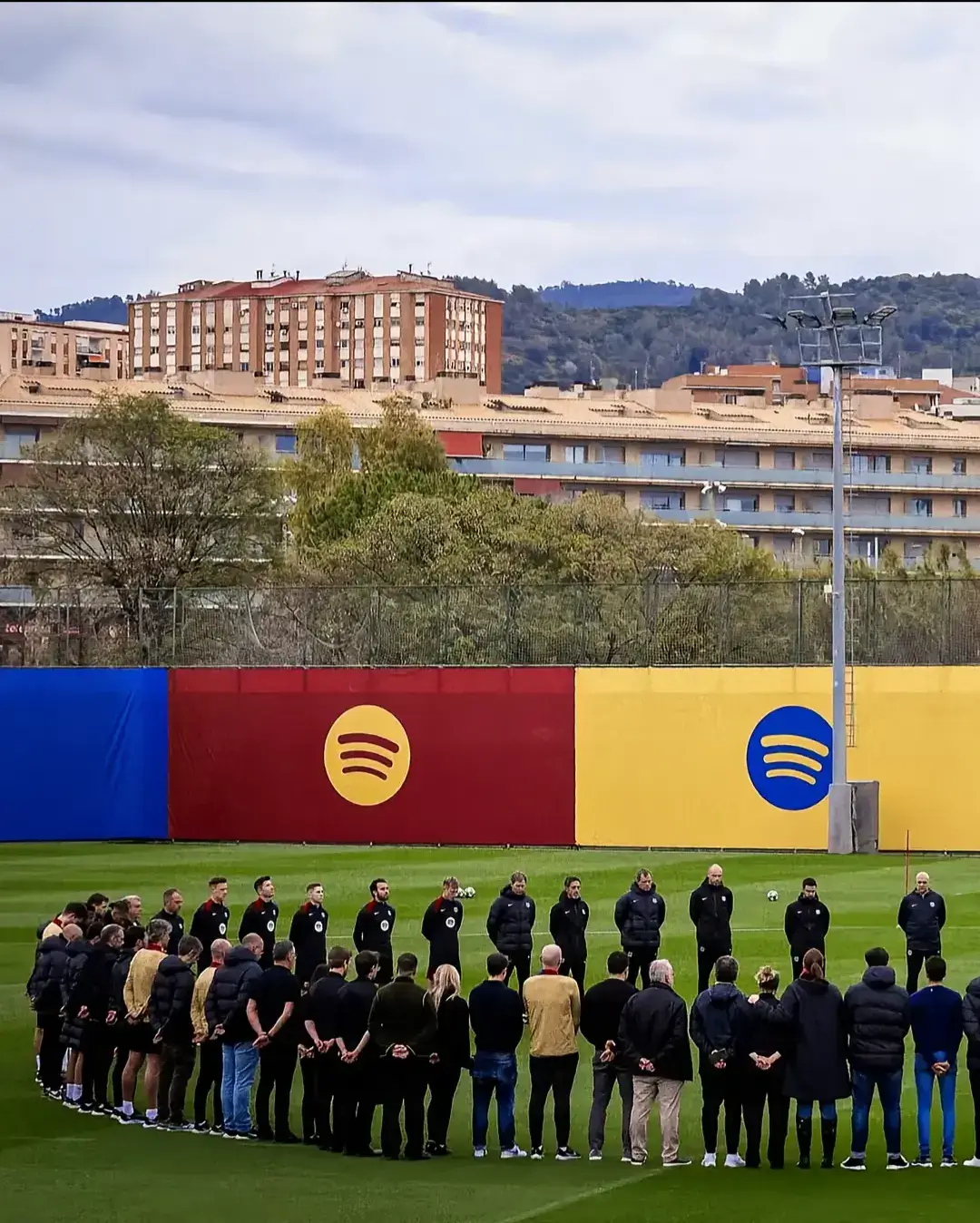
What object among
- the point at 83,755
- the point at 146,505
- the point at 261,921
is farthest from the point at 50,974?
the point at 146,505

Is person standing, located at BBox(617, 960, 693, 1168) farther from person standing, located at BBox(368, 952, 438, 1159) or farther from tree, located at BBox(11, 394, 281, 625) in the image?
tree, located at BBox(11, 394, 281, 625)

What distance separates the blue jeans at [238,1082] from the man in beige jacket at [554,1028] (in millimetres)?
2323

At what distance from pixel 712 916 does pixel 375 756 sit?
2315 centimetres

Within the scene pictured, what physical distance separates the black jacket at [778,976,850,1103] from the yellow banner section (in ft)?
85.8

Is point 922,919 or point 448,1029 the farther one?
point 922,919

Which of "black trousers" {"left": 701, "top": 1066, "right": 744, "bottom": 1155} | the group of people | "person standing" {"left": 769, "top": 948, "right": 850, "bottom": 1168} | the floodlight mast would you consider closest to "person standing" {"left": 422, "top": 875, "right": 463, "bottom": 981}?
the group of people

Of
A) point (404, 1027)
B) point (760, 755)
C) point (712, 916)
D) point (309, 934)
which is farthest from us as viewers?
point (760, 755)

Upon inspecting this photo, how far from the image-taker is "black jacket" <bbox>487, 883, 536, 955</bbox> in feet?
73.3

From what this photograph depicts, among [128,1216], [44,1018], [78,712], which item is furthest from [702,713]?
[128,1216]

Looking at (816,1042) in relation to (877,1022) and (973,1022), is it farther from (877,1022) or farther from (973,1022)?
(973,1022)

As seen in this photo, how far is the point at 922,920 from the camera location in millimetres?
22812

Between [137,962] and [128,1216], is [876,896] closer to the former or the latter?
[137,962]

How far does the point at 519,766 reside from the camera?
44.7 m

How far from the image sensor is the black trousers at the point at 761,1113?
15.7 metres
